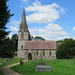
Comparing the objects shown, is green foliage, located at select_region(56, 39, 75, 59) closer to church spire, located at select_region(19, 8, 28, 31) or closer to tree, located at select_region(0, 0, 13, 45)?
church spire, located at select_region(19, 8, 28, 31)

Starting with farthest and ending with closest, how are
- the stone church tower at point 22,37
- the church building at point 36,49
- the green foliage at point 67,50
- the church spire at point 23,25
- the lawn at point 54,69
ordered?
the church spire at point 23,25, the stone church tower at point 22,37, the church building at point 36,49, the green foliage at point 67,50, the lawn at point 54,69

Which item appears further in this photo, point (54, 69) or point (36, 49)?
point (36, 49)

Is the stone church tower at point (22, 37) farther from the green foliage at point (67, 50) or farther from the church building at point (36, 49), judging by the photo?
the green foliage at point (67, 50)

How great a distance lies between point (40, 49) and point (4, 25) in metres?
31.1

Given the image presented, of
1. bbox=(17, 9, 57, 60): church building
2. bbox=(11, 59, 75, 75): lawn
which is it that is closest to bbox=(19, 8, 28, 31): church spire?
bbox=(17, 9, 57, 60): church building

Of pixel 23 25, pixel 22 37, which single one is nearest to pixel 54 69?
pixel 22 37

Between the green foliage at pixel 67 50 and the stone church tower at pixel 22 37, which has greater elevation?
the stone church tower at pixel 22 37

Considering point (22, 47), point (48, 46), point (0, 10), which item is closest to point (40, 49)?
point (48, 46)

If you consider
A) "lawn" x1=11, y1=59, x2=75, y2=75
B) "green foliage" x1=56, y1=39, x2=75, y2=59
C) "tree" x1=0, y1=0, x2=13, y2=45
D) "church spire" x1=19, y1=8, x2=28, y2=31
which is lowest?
"lawn" x1=11, y1=59, x2=75, y2=75

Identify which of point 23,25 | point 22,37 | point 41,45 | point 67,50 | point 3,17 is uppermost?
point 23,25

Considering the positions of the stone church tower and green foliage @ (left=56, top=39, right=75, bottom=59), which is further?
the stone church tower

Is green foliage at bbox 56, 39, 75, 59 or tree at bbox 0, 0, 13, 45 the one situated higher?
tree at bbox 0, 0, 13, 45

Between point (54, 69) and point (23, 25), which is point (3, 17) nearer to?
point (54, 69)

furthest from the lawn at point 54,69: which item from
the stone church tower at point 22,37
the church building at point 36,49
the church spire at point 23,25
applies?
the church spire at point 23,25
